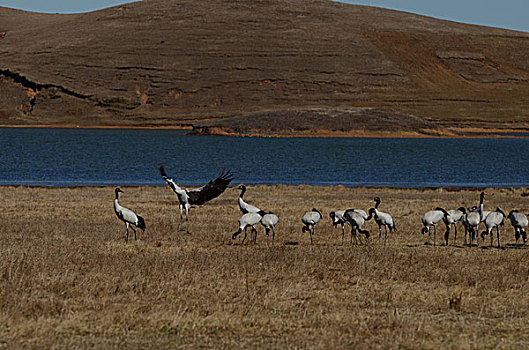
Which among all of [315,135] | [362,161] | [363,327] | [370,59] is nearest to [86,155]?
[362,161]

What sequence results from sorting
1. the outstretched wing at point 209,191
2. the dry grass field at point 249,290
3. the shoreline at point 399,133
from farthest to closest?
the shoreline at point 399,133
the outstretched wing at point 209,191
the dry grass field at point 249,290

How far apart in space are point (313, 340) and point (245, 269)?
5144mm

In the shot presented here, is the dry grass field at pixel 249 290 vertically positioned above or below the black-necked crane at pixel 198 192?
below

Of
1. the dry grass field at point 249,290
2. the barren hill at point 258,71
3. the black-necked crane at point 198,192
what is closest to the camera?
the dry grass field at point 249,290

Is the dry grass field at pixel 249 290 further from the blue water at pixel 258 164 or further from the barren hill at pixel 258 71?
the barren hill at pixel 258 71

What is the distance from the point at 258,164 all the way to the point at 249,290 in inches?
2179

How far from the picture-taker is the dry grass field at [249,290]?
407 inches

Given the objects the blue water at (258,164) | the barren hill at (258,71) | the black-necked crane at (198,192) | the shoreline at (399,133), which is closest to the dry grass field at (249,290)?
the black-necked crane at (198,192)

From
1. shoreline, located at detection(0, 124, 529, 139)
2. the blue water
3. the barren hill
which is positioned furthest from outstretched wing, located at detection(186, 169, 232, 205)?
the barren hill

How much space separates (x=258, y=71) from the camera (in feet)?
531

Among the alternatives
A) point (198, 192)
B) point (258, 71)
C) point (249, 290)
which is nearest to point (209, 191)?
point (198, 192)

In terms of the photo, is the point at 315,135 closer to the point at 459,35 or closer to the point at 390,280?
the point at 459,35

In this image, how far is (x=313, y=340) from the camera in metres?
10.1

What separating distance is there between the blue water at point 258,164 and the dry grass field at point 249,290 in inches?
1174
